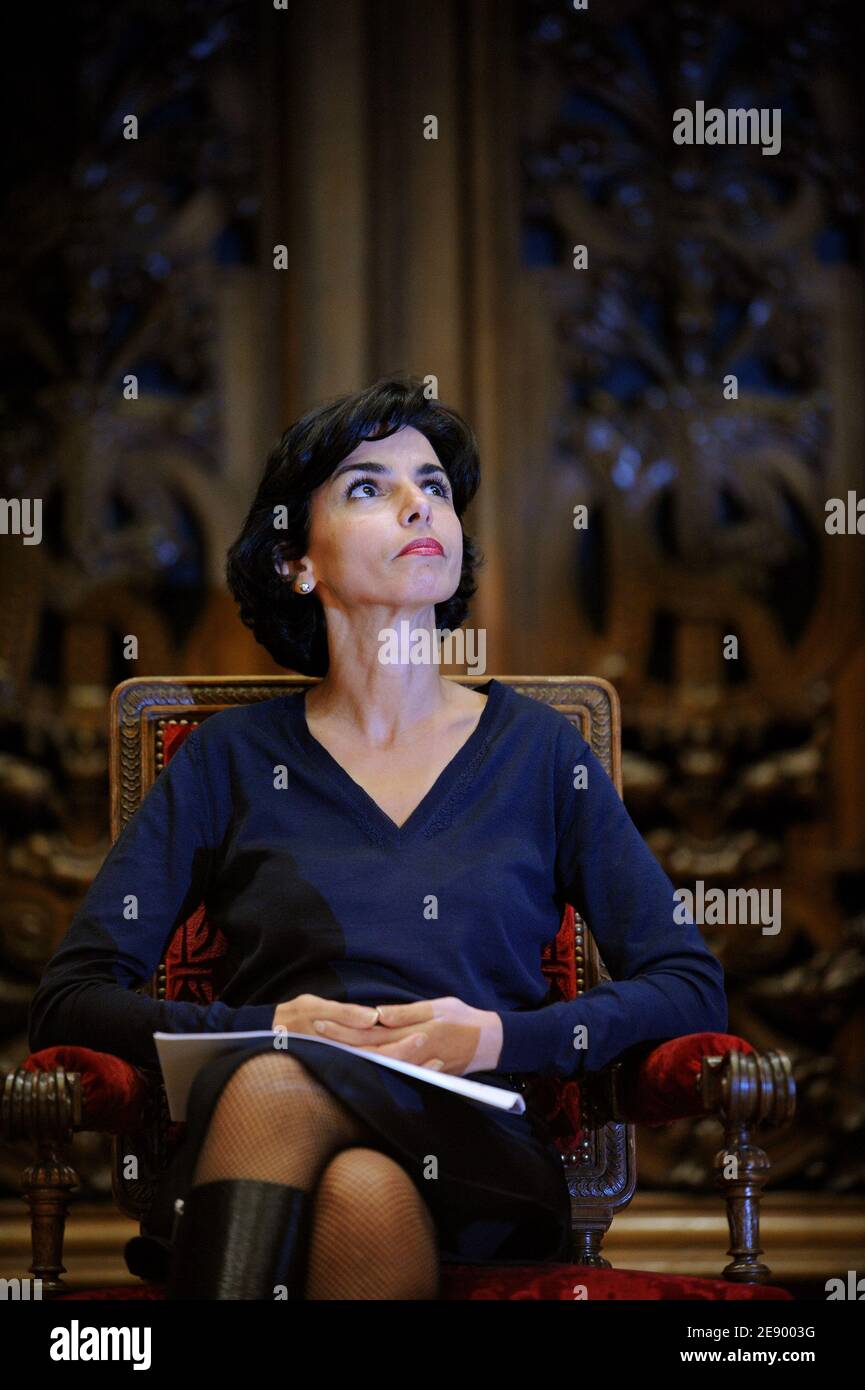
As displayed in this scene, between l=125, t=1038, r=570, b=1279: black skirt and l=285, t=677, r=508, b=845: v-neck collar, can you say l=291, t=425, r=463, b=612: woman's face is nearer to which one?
l=285, t=677, r=508, b=845: v-neck collar

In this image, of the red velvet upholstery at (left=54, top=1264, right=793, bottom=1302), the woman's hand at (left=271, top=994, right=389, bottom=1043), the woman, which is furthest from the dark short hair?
the red velvet upholstery at (left=54, top=1264, right=793, bottom=1302)

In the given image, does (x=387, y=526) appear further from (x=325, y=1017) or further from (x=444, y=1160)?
(x=444, y=1160)

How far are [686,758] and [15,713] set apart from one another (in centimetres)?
142

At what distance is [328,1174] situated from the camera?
1675 mm

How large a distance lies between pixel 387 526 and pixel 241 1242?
1018mm

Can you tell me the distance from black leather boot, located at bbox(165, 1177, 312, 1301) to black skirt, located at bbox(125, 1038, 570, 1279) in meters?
0.07

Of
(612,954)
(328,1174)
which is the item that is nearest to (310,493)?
(612,954)

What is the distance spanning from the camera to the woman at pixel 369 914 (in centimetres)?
167

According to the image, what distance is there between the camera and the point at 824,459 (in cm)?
360

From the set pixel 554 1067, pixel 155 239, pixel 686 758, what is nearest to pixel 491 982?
pixel 554 1067

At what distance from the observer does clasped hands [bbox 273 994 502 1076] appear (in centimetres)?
190

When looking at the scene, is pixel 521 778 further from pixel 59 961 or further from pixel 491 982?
pixel 59 961

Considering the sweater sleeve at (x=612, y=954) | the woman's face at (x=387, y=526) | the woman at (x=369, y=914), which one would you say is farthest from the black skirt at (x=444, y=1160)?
the woman's face at (x=387, y=526)
